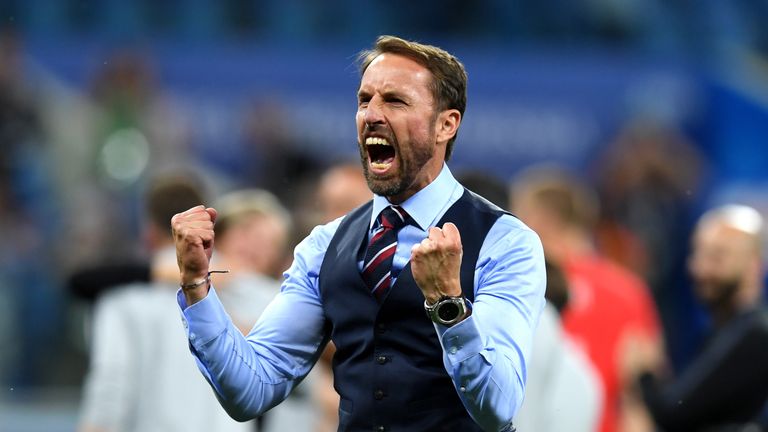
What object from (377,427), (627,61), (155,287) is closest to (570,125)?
(627,61)

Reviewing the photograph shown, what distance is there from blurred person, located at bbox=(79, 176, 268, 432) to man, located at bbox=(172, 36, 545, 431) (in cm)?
240

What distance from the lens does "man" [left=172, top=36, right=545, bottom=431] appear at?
315 cm

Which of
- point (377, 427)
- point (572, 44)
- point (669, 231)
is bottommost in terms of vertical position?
point (669, 231)

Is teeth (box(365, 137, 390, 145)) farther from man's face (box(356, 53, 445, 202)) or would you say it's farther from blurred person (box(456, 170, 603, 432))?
blurred person (box(456, 170, 603, 432))

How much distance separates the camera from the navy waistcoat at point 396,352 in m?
3.35

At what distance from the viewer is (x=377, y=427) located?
3.37 m

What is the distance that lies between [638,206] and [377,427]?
8427 millimetres

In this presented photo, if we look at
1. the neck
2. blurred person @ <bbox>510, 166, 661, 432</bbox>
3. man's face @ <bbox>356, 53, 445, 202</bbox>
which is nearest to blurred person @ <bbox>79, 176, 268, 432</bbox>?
blurred person @ <bbox>510, 166, 661, 432</bbox>

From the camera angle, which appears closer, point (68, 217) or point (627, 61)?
point (68, 217)

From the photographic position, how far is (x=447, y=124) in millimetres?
3490

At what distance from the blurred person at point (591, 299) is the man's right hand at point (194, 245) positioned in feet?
10.6

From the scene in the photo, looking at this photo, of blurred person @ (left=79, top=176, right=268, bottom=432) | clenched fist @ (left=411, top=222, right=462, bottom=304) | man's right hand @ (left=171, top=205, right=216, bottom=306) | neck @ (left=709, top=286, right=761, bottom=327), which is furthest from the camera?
neck @ (left=709, top=286, right=761, bottom=327)

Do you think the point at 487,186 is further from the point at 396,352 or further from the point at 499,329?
the point at 499,329

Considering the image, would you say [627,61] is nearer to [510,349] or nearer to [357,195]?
[357,195]
